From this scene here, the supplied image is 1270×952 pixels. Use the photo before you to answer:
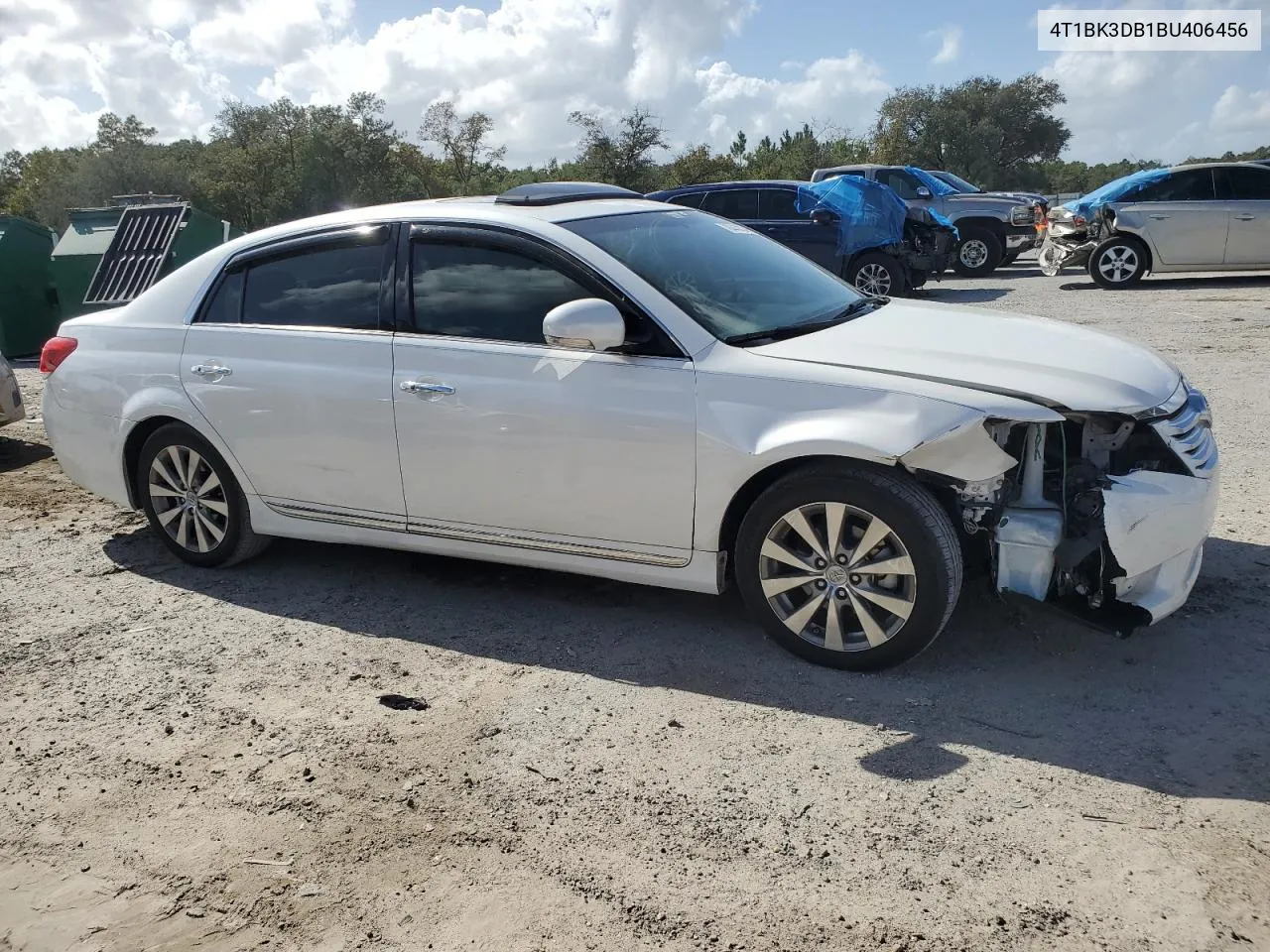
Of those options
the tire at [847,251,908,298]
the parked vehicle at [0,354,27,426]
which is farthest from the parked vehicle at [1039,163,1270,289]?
the parked vehicle at [0,354,27,426]

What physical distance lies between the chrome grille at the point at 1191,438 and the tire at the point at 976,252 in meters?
15.0

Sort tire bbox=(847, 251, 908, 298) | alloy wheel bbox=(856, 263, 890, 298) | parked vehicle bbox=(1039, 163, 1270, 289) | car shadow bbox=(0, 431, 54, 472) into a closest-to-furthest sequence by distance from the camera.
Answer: car shadow bbox=(0, 431, 54, 472) < tire bbox=(847, 251, 908, 298) < alloy wheel bbox=(856, 263, 890, 298) < parked vehicle bbox=(1039, 163, 1270, 289)

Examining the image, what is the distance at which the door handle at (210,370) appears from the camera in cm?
496

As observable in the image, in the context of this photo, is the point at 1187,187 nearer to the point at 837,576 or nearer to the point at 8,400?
the point at 837,576

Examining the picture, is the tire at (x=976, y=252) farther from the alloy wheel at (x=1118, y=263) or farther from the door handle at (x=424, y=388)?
the door handle at (x=424, y=388)

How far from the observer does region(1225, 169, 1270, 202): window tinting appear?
48.2 ft

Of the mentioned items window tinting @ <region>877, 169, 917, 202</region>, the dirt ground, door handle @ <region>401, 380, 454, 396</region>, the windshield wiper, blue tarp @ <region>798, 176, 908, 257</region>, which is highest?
window tinting @ <region>877, 169, 917, 202</region>

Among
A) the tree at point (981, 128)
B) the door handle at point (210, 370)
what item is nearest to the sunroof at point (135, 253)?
the door handle at point (210, 370)

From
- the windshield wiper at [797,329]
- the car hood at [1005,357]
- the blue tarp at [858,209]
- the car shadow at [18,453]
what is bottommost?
the car shadow at [18,453]

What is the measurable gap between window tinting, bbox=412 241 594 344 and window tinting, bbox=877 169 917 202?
15.2 metres

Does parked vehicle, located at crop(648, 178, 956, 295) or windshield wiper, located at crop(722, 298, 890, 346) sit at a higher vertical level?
parked vehicle, located at crop(648, 178, 956, 295)

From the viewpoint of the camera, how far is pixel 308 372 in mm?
4723

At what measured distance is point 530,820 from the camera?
314 cm

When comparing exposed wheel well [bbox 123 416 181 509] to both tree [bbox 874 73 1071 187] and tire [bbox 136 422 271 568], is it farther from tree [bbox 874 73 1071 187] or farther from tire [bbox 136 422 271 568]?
tree [bbox 874 73 1071 187]
